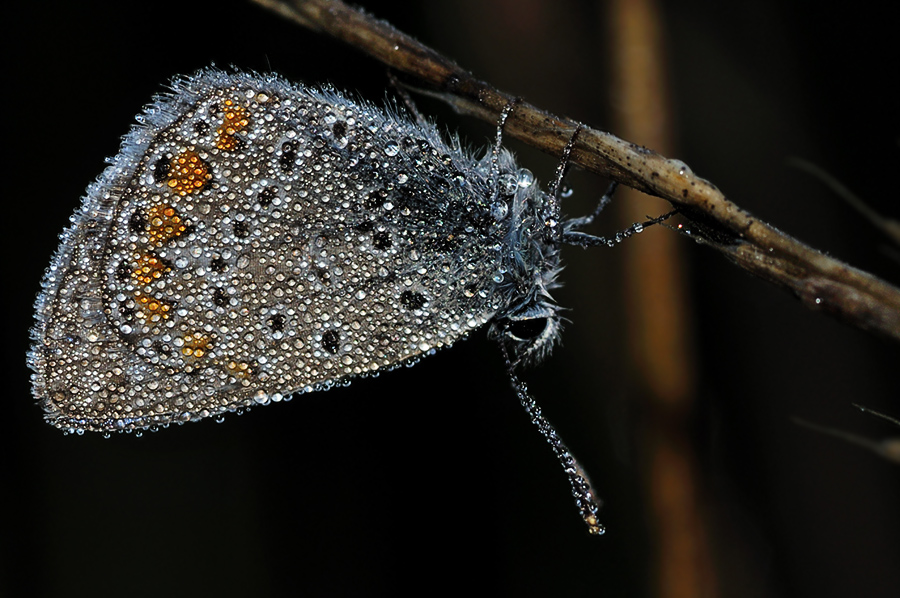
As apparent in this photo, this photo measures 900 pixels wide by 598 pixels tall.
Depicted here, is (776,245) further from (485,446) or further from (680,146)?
(485,446)

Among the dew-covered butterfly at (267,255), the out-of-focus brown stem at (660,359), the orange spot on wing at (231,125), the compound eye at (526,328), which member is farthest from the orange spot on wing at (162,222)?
the out-of-focus brown stem at (660,359)

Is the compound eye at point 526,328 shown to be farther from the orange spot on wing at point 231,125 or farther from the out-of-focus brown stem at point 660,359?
the orange spot on wing at point 231,125

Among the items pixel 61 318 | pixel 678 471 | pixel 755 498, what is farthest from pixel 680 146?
pixel 61 318

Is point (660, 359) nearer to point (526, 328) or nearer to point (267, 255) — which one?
point (526, 328)

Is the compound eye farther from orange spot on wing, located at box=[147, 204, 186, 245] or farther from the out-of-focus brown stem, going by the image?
orange spot on wing, located at box=[147, 204, 186, 245]

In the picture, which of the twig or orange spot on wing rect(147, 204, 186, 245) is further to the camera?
orange spot on wing rect(147, 204, 186, 245)

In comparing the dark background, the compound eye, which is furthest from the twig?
the dark background
